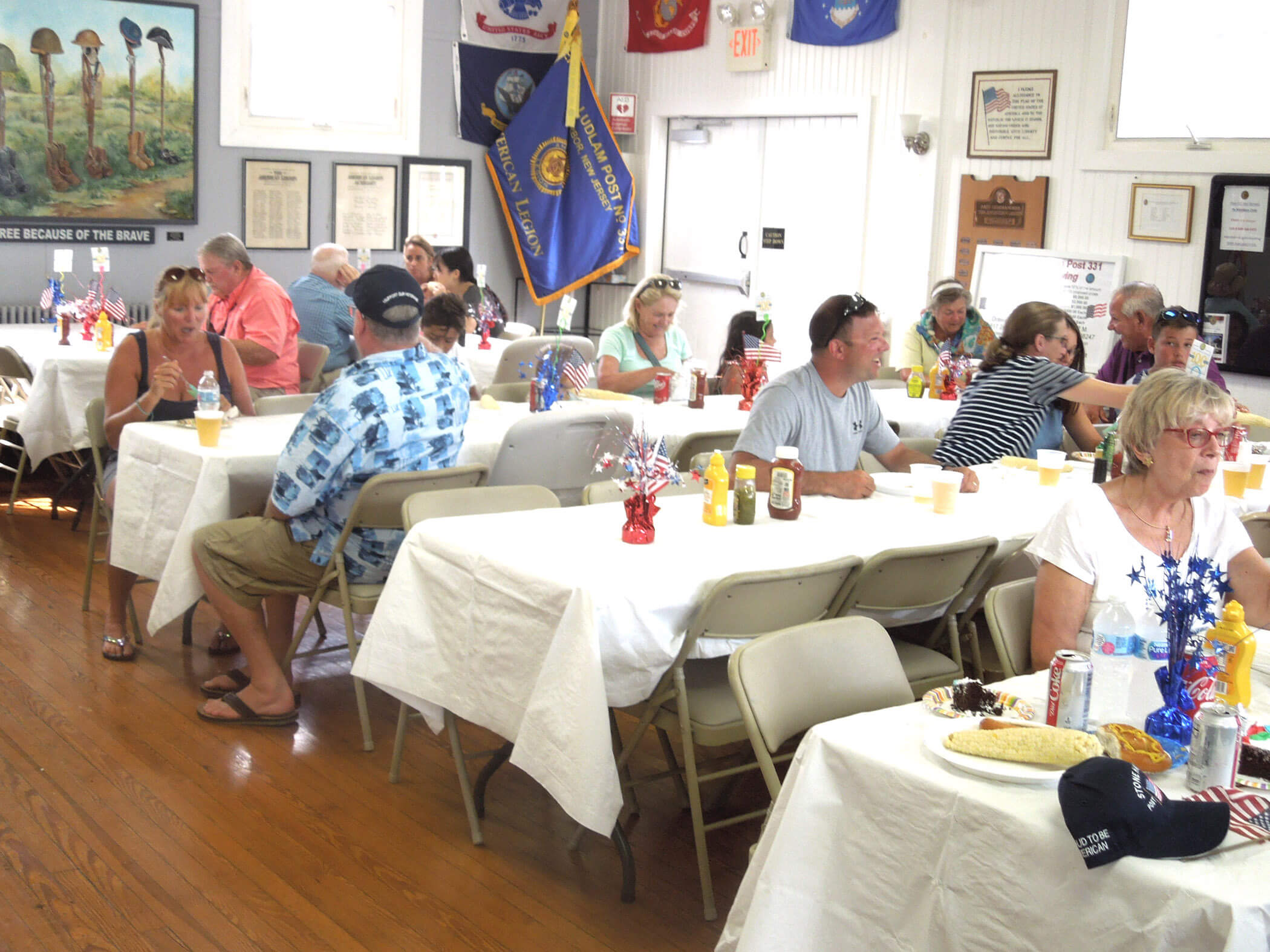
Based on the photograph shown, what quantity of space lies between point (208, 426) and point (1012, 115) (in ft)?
18.5

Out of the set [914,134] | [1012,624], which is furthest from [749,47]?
[1012,624]

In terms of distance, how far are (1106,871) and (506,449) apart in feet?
10.2

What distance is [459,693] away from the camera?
3396 millimetres

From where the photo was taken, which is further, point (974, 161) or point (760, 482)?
point (974, 161)

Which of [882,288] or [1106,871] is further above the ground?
[882,288]

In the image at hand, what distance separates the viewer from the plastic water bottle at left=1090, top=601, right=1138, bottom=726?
2.31 meters

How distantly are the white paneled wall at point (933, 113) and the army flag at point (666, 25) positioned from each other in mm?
90

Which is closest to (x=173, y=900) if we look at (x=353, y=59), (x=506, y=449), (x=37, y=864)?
(x=37, y=864)

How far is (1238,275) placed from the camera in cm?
719

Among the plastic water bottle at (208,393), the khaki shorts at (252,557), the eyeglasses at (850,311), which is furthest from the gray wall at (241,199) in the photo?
the eyeglasses at (850,311)

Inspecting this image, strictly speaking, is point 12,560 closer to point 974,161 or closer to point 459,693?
point 459,693

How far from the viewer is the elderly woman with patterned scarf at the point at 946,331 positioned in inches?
295

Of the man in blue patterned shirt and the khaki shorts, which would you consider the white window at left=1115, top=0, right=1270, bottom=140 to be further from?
the khaki shorts

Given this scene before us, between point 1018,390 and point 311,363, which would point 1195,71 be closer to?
point 1018,390
